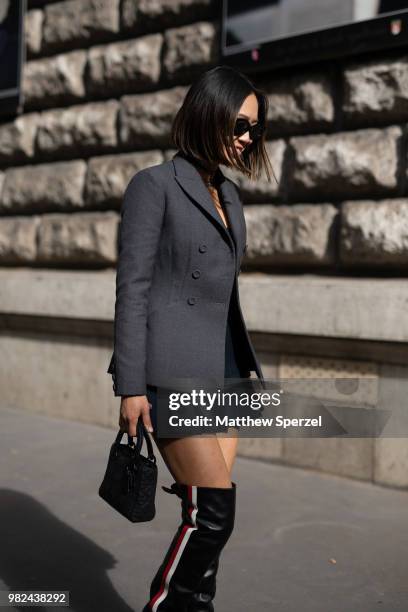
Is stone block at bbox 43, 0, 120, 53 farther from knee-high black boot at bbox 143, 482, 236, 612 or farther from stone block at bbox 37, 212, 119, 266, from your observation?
knee-high black boot at bbox 143, 482, 236, 612

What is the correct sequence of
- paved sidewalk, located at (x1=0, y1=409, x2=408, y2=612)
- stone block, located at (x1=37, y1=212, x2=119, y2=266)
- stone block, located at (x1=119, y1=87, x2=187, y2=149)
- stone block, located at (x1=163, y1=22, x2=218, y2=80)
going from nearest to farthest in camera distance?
paved sidewalk, located at (x1=0, y1=409, x2=408, y2=612)
stone block, located at (x1=163, y1=22, x2=218, y2=80)
stone block, located at (x1=119, y1=87, x2=187, y2=149)
stone block, located at (x1=37, y1=212, x2=119, y2=266)

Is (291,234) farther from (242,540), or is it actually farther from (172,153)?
(242,540)

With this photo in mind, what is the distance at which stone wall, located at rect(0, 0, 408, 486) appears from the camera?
13.7 feet

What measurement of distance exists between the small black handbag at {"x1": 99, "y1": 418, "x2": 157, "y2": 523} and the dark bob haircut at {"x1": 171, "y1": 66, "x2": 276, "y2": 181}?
0.73 metres

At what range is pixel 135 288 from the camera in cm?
205

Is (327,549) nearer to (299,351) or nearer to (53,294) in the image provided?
(299,351)

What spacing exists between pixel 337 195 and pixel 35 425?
2.57 meters

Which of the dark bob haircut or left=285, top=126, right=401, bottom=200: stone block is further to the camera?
left=285, top=126, right=401, bottom=200: stone block

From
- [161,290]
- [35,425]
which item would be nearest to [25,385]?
[35,425]

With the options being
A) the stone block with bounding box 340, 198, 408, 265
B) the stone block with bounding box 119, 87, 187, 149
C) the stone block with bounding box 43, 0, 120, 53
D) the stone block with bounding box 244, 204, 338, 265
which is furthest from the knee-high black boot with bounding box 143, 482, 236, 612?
the stone block with bounding box 43, 0, 120, 53

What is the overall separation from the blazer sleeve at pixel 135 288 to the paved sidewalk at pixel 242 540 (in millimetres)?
1000

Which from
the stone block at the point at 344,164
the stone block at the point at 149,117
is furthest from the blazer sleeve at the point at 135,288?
the stone block at the point at 149,117

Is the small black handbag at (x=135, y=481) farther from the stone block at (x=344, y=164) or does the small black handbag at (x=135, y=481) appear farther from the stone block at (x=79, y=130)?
the stone block at (x=79, y=130)

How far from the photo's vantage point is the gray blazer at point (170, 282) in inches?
80.5
